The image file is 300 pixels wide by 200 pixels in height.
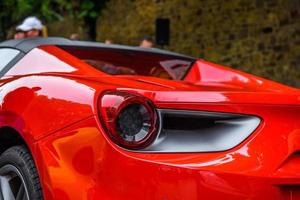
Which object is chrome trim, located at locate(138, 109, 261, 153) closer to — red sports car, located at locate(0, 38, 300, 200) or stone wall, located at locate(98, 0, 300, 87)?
red sports car, located at locate(0, 38, 300, 200)

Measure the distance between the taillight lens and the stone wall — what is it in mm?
11242

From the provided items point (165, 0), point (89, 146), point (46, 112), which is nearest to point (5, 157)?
point (46, 112)

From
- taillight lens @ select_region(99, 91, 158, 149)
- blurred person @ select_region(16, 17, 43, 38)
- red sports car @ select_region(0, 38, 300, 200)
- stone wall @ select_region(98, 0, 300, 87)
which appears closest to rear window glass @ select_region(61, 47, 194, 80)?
red sports car @ select_region(0, 38, 300, 200)

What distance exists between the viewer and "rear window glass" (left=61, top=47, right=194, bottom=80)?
402cm

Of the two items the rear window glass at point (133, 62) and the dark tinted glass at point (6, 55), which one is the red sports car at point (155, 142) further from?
the dark tinted glass at point (6, 55)

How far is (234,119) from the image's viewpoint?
275 centimetres

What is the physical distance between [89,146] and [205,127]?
52cm

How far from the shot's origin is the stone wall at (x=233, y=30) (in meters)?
13.9

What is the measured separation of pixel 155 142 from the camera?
2.70 m

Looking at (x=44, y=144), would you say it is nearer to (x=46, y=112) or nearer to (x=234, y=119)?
(x=46, y=112)

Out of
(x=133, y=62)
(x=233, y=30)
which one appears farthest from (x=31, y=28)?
(x=233, y=30)

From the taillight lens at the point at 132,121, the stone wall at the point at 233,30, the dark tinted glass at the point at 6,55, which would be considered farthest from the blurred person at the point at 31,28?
the stone wall at the point at 233,30

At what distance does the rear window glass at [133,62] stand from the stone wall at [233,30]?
942cm

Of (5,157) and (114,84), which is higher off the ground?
(114,84)
